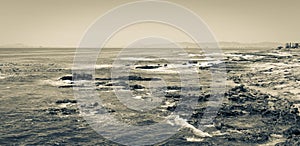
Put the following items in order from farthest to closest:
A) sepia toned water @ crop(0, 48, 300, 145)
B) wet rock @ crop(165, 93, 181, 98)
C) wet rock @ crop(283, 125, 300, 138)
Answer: wet rock @ crop(165, 93, 181, 98)
sepia toned water @ crop(0, 48, 300, 145)
wet rock @ crop(283, 125, 300, 138)

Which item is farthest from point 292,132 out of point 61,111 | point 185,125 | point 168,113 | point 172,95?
→ point 61,111

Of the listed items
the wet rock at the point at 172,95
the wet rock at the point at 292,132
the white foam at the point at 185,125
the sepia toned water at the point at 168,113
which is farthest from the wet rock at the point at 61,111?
the wet rock at the point at 292,132

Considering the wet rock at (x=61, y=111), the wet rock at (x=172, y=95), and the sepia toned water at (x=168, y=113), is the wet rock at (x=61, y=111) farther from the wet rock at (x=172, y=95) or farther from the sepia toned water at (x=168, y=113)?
the wet rock at (x=172, y=95)

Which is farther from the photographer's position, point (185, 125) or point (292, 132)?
point (185, 125)

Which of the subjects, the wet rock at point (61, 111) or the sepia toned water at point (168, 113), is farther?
the wet rock at point (61, 111)

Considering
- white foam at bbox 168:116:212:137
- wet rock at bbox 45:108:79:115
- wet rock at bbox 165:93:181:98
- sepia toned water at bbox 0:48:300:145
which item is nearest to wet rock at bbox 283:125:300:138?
sepia toned water at bbox 0:48:300:145

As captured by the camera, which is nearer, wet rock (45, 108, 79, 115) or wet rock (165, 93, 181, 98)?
wet rock (45, 108, 79, 115)

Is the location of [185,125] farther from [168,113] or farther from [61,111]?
[61,111]

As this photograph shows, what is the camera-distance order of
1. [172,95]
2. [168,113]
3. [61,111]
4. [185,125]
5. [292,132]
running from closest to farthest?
[292,132], [185,125], [168,113], [61,111], [172,95]

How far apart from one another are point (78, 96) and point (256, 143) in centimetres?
2362

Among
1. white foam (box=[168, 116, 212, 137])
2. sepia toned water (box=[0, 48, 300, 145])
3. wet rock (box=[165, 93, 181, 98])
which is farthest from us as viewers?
wet rock (box=[165, 93, 181, 98])

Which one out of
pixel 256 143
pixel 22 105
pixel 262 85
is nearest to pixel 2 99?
pixel 22 105

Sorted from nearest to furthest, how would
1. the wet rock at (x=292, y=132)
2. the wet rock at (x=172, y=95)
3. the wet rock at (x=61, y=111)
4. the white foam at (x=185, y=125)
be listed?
1. the wet rock at (x=292, y=132)
2. the white foam at (x=185, y=125)
3. the wet rock at (x=61, y=111)
4. the wet rock at (x=172, y=95)

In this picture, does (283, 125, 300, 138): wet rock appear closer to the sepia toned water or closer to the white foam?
the sepia toned water
